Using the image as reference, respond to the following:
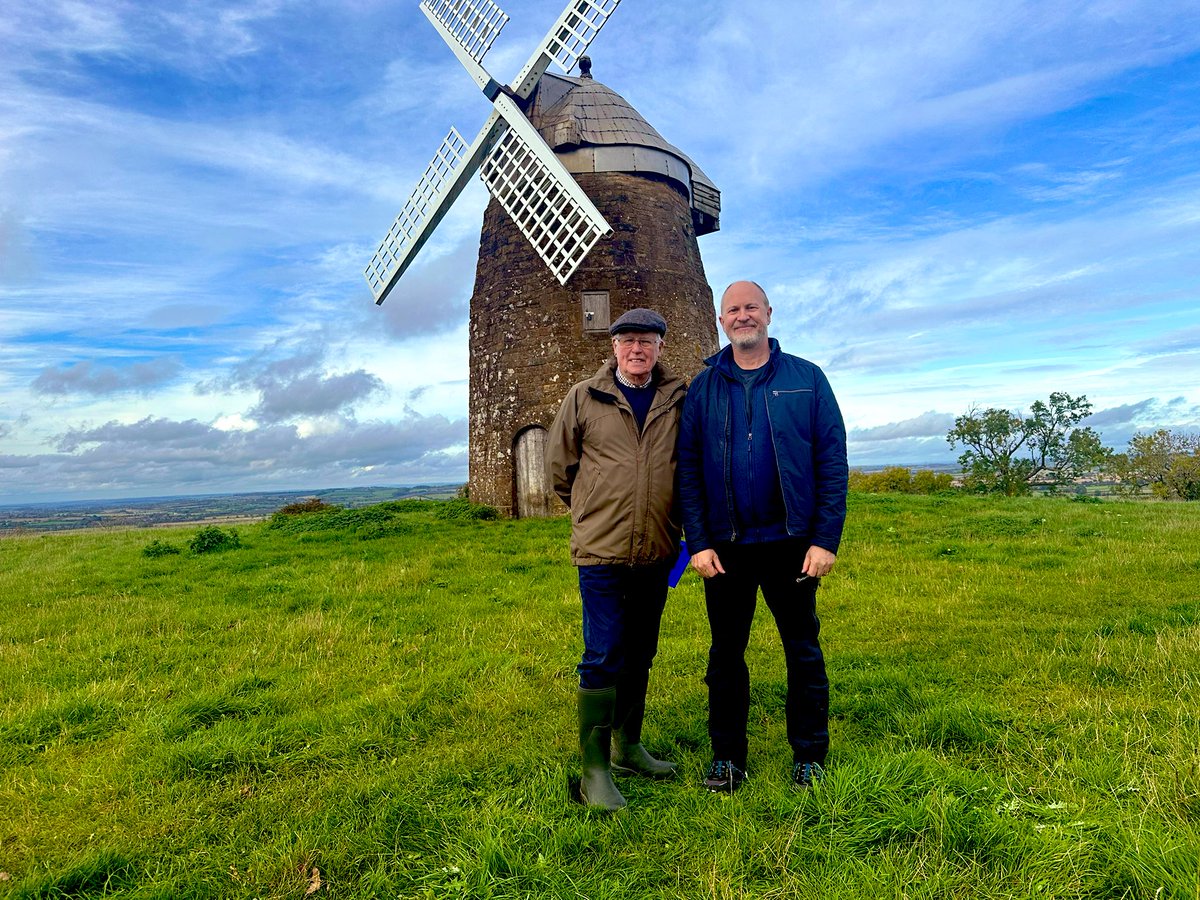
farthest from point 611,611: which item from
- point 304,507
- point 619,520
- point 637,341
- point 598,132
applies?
point 304,507

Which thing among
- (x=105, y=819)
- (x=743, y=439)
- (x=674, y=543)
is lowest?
(x=105, y=819)

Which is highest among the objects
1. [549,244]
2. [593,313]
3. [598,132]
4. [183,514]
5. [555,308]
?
[598,132]

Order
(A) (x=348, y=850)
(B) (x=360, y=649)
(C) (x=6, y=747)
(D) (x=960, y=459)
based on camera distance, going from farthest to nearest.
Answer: (D) (x=960, y=459) → (B) (x=360, y=649) → (C) (x=6, y=747) → (A) (x=348, y=850)

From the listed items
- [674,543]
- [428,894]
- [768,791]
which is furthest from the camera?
[674,543]

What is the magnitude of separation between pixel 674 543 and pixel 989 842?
6.37 ft

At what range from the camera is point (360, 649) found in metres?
6.46

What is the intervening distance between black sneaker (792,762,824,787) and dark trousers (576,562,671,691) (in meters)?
1.05

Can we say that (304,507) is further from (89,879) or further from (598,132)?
(89,879)

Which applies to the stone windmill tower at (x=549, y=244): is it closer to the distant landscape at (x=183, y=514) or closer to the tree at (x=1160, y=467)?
the distant landscape at (x=183, y=514)

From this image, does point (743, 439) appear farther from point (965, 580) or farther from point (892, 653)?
point (965, 580)

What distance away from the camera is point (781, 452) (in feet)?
11.7

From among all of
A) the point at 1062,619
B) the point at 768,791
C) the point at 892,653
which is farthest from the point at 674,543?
the point at 1062,619

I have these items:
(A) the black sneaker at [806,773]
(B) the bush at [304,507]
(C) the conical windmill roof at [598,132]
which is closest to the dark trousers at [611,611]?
(A) the black sneaker at [806,773]

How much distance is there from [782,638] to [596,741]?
1.13 m
